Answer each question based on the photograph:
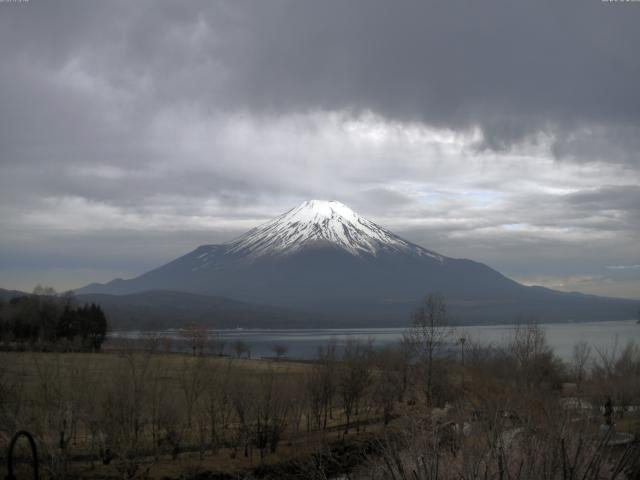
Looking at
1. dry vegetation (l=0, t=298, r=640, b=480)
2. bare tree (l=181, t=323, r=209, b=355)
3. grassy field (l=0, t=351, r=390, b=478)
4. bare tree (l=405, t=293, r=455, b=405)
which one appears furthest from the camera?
bare tree (l=181, t=323, r=209, b=355)

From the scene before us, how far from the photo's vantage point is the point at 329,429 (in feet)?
137

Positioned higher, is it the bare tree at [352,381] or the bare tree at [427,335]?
the bare tree at [427,335]

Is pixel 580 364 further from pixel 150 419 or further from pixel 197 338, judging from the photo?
pixel 197 338

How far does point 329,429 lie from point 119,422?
1628cm

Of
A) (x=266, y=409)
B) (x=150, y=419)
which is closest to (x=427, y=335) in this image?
(x=266, y=409)

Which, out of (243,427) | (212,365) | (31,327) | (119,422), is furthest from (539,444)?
(31,327)

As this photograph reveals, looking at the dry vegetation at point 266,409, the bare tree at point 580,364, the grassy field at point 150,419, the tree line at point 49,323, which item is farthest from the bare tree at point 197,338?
the bare tree at point 580,364

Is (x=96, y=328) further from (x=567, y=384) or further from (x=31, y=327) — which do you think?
(x=567, y=384)

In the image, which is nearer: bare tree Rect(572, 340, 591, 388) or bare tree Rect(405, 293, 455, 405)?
bare tree Rect(572, 340, 591, 388)

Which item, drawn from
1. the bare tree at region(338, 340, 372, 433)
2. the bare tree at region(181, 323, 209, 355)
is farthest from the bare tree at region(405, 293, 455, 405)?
the bare tree at region(181, 323, 209, 355)

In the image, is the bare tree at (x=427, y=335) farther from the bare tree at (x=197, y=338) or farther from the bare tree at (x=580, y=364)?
the bare tree at (x=197, y=338)

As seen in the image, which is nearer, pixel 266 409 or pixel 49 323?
pixel 266 409

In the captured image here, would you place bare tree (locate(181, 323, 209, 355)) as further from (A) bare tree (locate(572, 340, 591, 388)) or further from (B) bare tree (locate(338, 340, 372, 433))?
(A) bare tree (locate(572, 340, 591, 388))

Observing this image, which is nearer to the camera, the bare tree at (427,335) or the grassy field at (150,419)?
the grassy field at (150,419)
